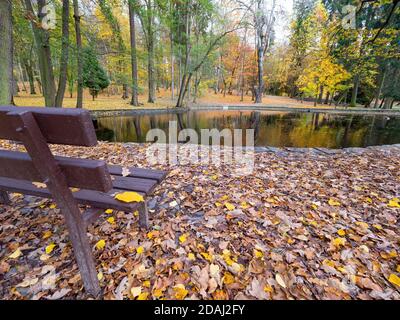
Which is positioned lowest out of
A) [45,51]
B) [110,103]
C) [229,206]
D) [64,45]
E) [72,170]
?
[229,206]

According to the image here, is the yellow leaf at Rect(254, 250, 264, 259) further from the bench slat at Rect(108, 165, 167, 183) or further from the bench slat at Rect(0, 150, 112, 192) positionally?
the bench slat at Rect(0, 150, 112, 192)

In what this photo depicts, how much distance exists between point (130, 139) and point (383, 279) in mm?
6733

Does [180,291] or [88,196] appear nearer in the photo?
[180,291]

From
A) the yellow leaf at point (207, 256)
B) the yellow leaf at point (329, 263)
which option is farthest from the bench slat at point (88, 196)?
the yellow leaf at point (329, 263)

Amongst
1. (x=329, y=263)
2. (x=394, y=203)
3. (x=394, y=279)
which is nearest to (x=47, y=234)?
(x=329, y=263)

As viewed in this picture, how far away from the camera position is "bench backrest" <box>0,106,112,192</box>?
988mm

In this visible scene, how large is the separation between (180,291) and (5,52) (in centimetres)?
543

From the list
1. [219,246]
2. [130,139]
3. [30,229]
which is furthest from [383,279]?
[130,139]

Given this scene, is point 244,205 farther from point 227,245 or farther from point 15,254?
point 15,254

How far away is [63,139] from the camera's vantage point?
105 cm

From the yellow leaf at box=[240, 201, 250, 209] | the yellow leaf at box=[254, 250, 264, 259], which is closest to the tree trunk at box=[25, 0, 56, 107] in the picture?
the yellow leaf at box=[240, 201, 250, 209]

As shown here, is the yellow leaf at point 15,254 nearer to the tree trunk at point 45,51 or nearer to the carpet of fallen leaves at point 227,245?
the carpet of fallen leaves at point 227,245

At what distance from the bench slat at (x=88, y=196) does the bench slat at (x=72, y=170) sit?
37 centimetres
